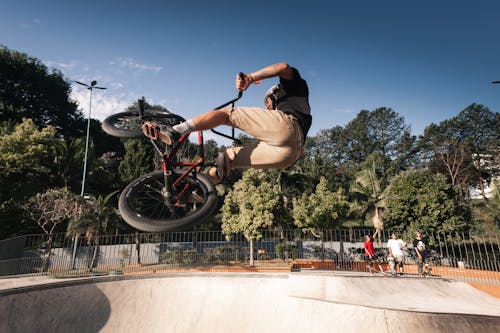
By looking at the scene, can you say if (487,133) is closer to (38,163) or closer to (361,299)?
(361,299)

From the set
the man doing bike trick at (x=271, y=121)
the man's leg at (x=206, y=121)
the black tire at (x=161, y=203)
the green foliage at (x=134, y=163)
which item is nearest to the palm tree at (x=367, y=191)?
the green foliage at (x=134, y=163)

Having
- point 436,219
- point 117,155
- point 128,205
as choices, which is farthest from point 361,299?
point 117,155

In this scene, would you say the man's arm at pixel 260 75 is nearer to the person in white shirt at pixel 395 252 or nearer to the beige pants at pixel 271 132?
the beige pants at pixel 271 132

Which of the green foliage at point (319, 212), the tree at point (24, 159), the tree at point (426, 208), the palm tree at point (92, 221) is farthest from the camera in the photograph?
the green foliage at point (319, 212)

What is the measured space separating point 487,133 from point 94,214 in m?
63.6

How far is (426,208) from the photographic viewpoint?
1944 cm

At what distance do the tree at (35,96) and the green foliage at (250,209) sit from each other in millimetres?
29145

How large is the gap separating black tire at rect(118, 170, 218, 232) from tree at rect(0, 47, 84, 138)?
40054mm

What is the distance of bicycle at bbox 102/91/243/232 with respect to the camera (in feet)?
14.5

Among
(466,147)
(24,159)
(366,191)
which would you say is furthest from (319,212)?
(466,147)

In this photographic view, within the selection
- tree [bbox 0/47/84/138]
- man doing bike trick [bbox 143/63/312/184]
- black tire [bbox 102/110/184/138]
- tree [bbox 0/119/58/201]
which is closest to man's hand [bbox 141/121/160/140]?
man doing bike trick [bbox 143/63/312/184]

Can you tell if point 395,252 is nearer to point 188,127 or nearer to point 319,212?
point 319,212

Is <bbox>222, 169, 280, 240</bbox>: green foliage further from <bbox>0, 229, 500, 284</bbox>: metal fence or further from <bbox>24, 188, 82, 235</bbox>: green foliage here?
<bbox>24, 188, 82, 235</bbox>: green foliage

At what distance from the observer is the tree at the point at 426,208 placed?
742 inches
